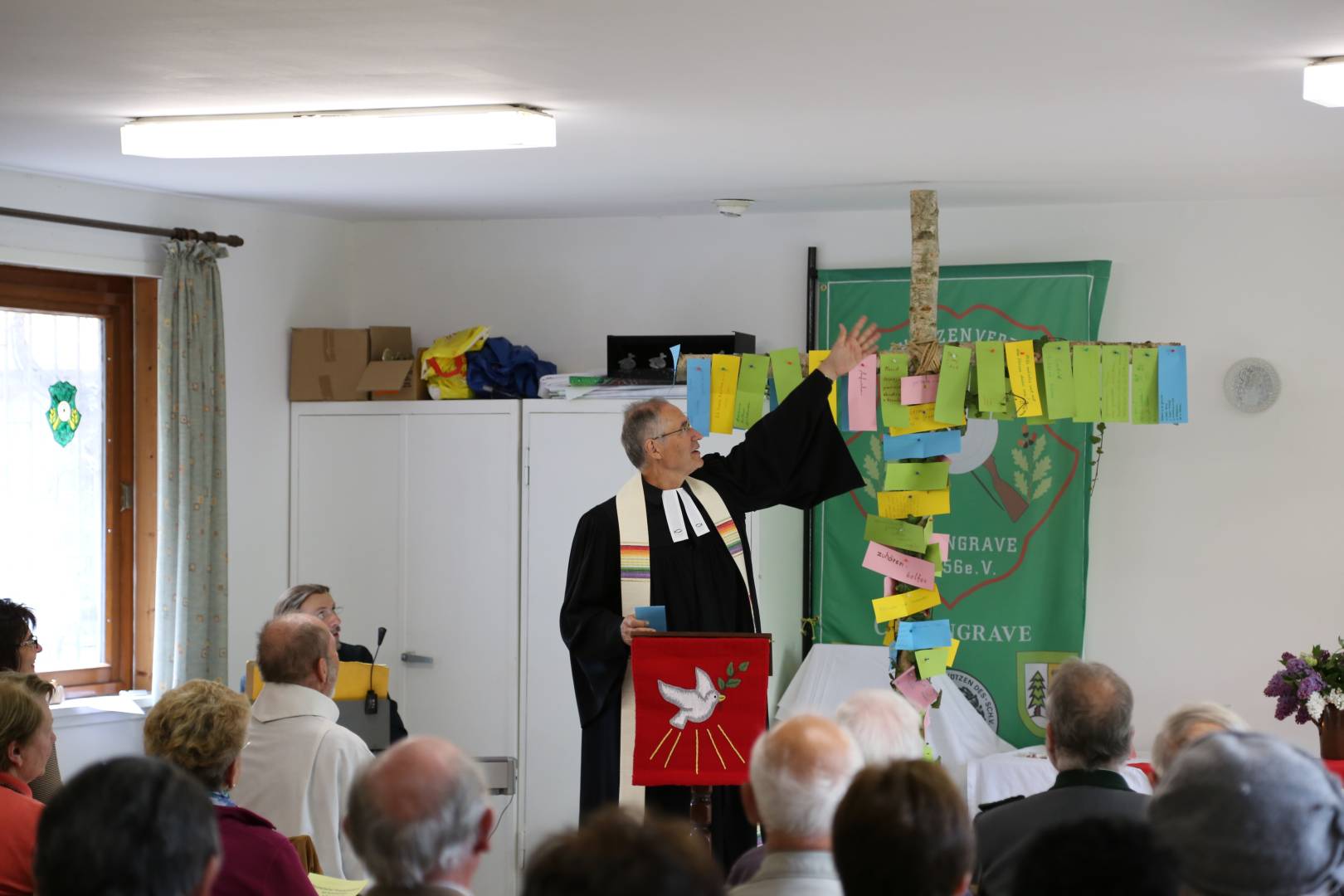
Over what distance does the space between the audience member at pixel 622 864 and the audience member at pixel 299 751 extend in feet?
6.01

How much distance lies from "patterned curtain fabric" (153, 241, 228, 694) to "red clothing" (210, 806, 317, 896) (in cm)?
307

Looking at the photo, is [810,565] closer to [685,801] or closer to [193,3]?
[685,801]

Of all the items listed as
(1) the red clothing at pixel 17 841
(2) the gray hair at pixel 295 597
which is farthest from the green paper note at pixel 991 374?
(1) the red clothing at pixel 17 841

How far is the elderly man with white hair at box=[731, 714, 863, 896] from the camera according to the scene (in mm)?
1976

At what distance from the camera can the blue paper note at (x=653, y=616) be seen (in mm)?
3547

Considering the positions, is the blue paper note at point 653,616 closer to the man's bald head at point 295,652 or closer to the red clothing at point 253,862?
the man's bald head at point 295,652

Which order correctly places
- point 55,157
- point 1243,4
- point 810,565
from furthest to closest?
point 810,565
point 55,157
point 1243,4

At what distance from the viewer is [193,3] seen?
2.89 meters

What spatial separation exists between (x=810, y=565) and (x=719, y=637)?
2481 mm

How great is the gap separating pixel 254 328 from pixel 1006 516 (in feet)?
10.4

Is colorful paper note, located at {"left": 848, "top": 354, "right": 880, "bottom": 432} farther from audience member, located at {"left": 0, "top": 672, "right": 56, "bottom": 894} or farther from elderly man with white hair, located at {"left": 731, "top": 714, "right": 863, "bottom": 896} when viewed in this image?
audience member, located at {"left": 0, "top": 672, "right": 56, "bottom": 894}

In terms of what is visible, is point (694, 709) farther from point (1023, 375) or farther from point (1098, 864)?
point (1098, 864)

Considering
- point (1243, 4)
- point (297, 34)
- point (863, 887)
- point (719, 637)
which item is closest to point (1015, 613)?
point (719, 637)

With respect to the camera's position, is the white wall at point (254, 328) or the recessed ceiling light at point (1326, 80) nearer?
the recessed ceiling light at point (1326, 80)
